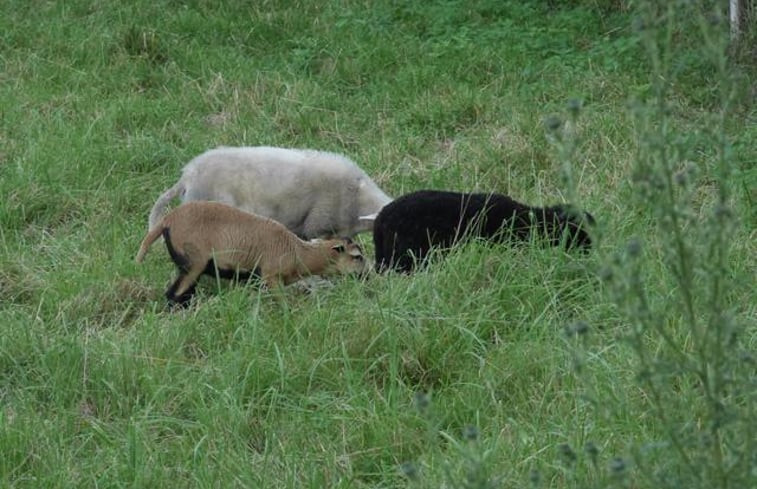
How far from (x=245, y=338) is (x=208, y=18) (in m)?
5.45

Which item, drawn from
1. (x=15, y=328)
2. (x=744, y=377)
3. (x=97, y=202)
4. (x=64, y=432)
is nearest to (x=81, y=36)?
(x=97, y=202)

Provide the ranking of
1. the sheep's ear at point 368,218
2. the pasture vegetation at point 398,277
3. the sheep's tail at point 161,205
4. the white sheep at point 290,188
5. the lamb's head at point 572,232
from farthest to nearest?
the white sheep at point 290,188, the sheep's ear at point 368,218, the sheep's tail at point 161,205, the lamb's head at point 572,232, the pasture vegetation at point 398,277

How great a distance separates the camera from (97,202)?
7.27 metres

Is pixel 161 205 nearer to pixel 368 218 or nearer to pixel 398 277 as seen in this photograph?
pixel 368 218

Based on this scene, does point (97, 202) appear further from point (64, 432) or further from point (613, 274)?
point (613, 274)

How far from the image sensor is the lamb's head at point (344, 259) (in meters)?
6.17

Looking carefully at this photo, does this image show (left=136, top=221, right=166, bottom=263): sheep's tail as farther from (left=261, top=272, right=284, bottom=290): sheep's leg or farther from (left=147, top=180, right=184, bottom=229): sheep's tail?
(left=261, top=272, right=284, bottom=290): sheep's leg

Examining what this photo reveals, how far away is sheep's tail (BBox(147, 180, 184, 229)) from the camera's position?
22.0ft

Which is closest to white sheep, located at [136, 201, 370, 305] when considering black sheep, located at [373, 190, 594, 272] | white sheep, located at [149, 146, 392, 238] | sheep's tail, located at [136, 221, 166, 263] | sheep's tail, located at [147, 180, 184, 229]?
sheep's tail, located at [136, 221, 166, 263]

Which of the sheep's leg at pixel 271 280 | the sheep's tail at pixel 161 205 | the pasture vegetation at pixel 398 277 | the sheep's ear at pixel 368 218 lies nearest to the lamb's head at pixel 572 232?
the pasture vegetation at pixel 398 277

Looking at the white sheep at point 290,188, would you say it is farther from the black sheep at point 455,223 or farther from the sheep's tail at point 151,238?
the sheep's tail at point 151,238

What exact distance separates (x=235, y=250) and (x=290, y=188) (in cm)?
105

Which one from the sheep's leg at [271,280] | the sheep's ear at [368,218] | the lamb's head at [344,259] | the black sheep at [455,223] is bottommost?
the sheep's ear at [368,218]

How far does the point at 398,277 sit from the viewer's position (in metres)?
5.98
